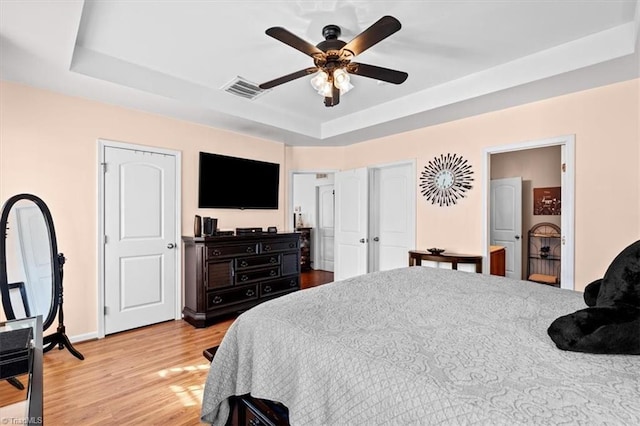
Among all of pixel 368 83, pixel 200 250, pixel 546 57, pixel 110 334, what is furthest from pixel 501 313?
pixel 110 334

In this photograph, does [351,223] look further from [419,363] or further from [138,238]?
[419,363]

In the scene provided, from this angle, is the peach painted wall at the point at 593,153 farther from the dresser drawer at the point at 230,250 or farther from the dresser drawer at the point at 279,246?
the dresser drawer at the point at 230,250

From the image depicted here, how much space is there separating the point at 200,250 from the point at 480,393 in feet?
10.7

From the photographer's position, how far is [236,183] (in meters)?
4.27

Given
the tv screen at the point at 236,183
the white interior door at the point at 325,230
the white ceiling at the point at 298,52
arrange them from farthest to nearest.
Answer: the white interior door at the point at 325,230, the tv screen at the point at 236,183, the white ceiling at the point at 298,52

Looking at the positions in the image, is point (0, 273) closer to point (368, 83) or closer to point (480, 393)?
point (480, 393)

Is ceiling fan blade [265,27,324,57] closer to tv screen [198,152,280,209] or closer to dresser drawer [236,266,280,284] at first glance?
tv screen [198,152,280,209]

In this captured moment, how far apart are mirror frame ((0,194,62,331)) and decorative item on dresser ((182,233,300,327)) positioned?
1222mm

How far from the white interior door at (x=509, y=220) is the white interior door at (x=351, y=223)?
95.8 inches

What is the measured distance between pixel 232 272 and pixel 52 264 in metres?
1.65

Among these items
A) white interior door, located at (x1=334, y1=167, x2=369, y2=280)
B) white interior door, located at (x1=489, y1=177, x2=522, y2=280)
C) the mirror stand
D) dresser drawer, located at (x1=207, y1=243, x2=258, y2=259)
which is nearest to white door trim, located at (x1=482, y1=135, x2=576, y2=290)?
white interior door, located at (x1=489, y1=177, x2=522, y2=280)

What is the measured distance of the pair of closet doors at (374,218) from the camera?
4629 mm

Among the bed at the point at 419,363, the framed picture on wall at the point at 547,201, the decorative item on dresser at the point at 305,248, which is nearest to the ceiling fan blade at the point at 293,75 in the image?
the bed at the point at 419,363

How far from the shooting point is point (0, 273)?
2.19 metres
